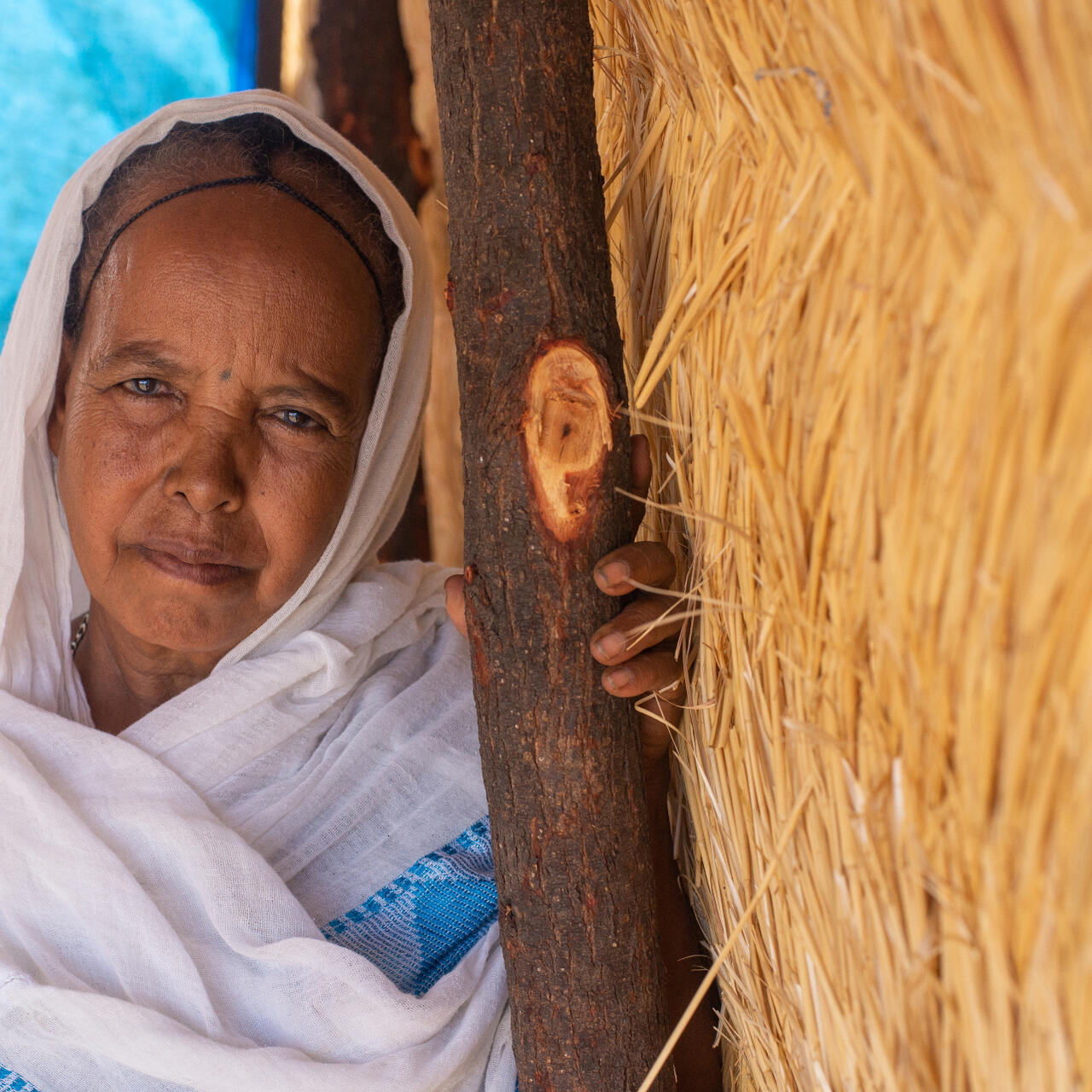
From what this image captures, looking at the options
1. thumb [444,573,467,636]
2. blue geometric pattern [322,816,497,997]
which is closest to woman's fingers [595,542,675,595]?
thumb [444,573,467,636]

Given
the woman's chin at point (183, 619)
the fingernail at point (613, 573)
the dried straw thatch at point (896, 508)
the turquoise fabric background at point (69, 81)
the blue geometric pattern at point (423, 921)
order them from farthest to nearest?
1. the turquoise fabric background at point (69, 81)
2. the woman's chin at point (183, 619)
3. the blue geometric pattern at point (423, 921)
4. the fingernail at point (613, 573)
5. the dried straw thatch at point (896, 508)

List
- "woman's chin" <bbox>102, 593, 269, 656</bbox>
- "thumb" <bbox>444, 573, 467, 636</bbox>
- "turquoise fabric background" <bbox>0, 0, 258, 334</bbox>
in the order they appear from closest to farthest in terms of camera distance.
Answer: "thumb" <bbox>444, 573, 467, 636</bbox>, "woman's chin" <bbox>102, 593, 269, 656</bbox>, "turquoise fabric background" <bbox>0, 0, 258, 334</bbox>

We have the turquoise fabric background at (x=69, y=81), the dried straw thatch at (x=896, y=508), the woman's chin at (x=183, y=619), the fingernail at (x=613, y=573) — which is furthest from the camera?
the turquoise fabric background at (x=69, y=81)

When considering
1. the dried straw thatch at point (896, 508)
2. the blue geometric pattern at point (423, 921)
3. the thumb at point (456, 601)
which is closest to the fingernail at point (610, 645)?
the dried straw thatch at point (896, 508)

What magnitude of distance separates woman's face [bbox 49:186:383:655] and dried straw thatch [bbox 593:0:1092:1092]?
1.94ft

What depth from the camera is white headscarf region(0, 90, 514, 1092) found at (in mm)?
1094

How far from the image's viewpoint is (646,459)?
943 millimetres

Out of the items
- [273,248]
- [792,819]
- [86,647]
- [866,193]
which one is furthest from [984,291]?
[86,647]

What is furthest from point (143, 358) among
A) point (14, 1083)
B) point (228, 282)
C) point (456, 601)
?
point (14, 1083)

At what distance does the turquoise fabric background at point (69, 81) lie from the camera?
2.21m

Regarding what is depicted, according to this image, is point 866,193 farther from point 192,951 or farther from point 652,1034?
point 192,951

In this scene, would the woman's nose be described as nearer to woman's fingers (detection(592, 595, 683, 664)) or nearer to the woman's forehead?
the woman's forehead

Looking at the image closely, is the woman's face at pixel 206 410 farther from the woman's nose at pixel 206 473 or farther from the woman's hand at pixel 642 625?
the woman's hand at pixel 642 625

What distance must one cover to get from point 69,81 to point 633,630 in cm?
213
